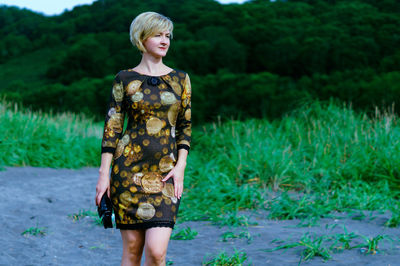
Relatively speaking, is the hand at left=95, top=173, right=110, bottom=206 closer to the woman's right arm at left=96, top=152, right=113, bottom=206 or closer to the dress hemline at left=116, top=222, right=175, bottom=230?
the woman's right arm at left=96, top=152, right=113, bottom=206

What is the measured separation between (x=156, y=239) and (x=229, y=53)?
31485 mm

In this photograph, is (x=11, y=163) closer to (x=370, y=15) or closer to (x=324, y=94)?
(x=324, y=94)

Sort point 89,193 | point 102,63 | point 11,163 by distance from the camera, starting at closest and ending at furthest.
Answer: point 89,193
point 11,163
point 102,63

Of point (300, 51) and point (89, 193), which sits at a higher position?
point (300, 51)

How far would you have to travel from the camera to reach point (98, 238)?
4.19m

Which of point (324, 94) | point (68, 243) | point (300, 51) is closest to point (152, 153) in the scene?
point (68, 243)

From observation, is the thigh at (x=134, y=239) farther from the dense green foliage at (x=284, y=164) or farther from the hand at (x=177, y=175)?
the dense green foliage at (x=284, y=164)

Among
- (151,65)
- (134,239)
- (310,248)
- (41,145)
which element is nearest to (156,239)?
(134,239)

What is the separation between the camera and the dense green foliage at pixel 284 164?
16.5 feet

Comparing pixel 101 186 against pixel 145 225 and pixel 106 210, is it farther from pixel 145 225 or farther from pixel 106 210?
pixel 145 225

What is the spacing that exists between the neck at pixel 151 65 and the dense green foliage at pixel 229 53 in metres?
13.6

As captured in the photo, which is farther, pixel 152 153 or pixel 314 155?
pixel 314 155

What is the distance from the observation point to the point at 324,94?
2033 cm

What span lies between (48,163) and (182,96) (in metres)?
6.38
